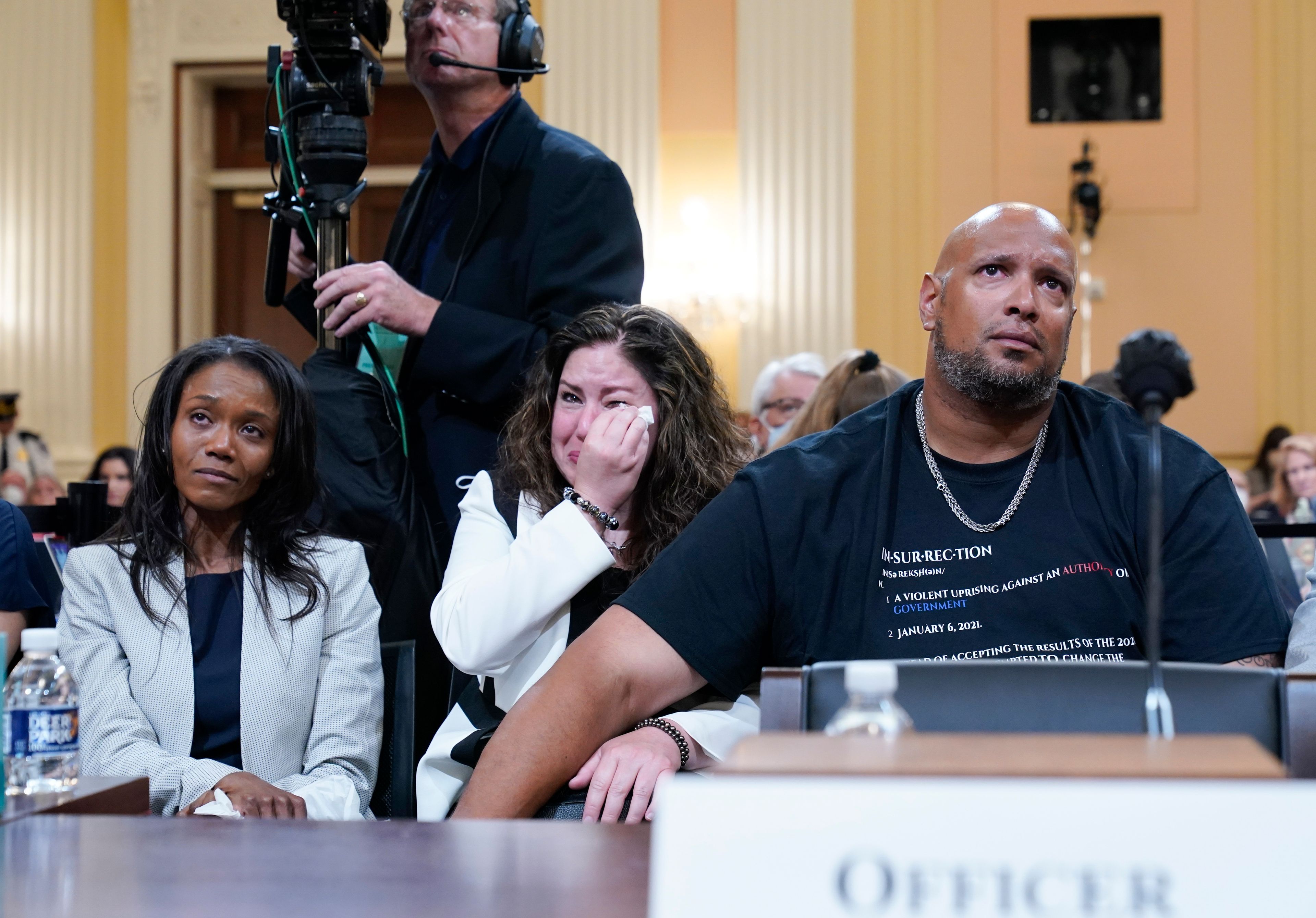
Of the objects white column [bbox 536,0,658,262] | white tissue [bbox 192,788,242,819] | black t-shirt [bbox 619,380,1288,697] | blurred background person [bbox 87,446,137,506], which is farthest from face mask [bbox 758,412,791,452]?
white column [bbox 536,0,658,262]

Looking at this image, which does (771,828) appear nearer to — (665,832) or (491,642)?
(665,832)

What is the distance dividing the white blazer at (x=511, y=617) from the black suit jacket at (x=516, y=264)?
385 mm

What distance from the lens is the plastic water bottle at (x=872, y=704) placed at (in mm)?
814

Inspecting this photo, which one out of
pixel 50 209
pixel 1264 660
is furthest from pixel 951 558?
pixel 50 209

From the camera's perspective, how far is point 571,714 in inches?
57.5

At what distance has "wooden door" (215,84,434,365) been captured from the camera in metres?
7.09

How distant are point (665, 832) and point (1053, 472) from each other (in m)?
1.15

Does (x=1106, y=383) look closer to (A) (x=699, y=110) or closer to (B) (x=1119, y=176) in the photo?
(B) (x=1119, y=176)

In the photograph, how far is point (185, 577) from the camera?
1.83 m

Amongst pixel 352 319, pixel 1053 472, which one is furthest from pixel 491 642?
pixel 1053 472

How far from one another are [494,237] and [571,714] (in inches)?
37.9

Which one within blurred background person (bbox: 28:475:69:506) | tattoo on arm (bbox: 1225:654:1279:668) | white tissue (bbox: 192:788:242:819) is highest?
blurred background person (bbox: 28:475:69:506)

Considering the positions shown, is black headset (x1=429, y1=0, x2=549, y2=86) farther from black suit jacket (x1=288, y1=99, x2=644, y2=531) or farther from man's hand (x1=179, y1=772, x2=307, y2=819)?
man's hand (x1=179, y1=772, x2=307, y2=819)

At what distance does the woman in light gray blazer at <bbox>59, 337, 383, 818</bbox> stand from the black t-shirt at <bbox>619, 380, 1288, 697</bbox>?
514 millimetres
